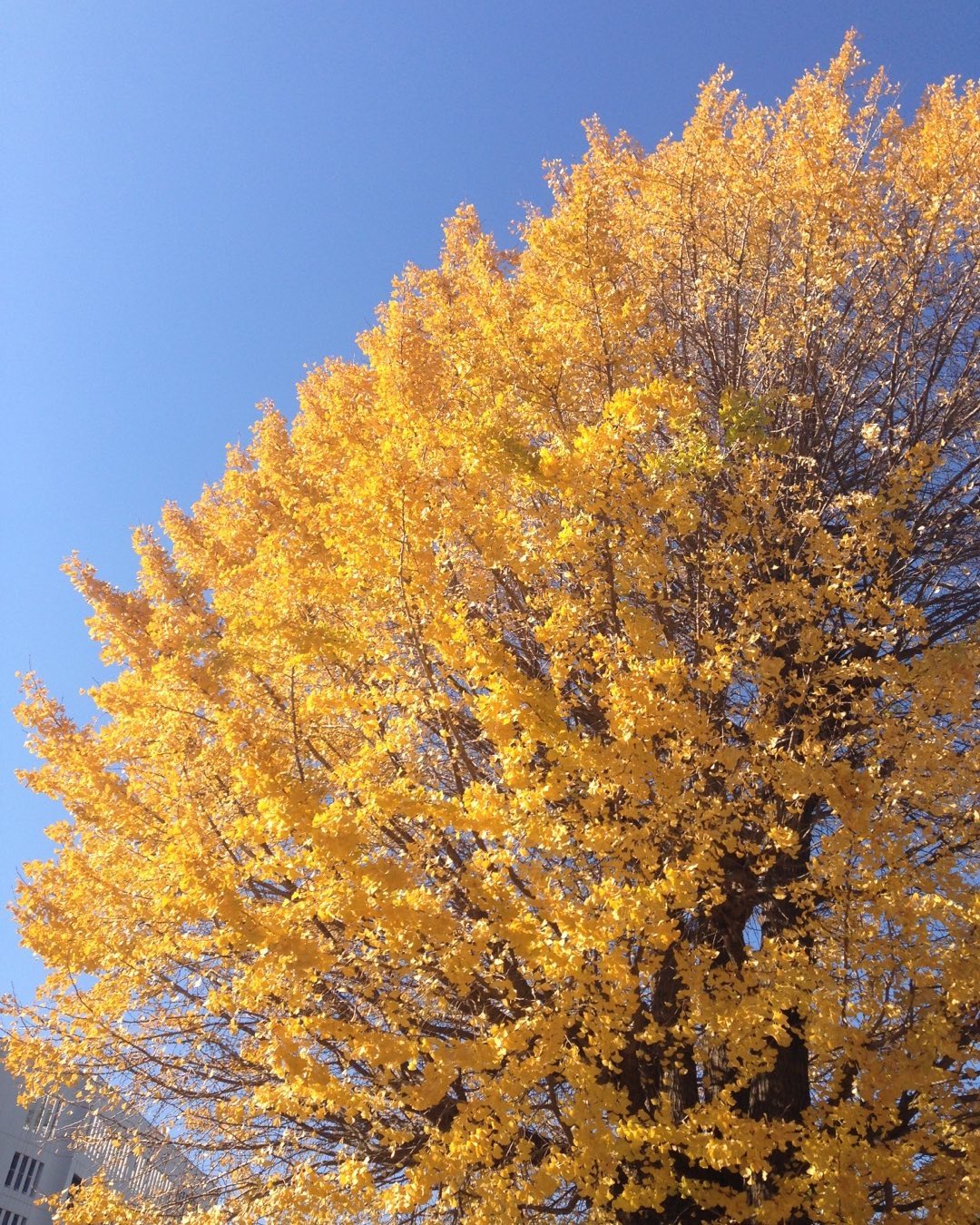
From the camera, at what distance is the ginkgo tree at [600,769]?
3.62 metres

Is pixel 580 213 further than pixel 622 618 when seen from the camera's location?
Yes

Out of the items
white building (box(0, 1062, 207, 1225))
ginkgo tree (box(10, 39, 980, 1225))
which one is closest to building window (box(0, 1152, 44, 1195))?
white building (box(0, 1062, 207, 1225))

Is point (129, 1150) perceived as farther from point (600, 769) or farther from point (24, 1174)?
point (24, 1174)

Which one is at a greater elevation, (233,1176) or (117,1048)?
(117,1048)

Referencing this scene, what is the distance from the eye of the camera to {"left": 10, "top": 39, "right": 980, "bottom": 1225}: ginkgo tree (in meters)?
3.62

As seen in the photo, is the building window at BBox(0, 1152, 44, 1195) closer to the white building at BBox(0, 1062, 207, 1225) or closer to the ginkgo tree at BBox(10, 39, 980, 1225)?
the white building at BBox(0, 1062, 207, 1225)

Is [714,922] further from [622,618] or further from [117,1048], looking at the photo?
[117,1048]

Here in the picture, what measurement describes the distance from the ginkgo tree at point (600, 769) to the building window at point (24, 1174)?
29011mm

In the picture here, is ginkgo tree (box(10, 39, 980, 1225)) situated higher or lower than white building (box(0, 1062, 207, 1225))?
higher

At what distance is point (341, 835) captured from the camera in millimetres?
3666

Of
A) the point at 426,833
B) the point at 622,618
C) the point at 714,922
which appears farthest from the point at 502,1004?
the point at 622,618

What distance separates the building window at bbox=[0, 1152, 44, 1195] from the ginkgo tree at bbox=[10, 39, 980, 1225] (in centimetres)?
2901

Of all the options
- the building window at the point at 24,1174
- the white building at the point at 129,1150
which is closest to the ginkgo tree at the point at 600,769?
the white building at the point at 129,1150

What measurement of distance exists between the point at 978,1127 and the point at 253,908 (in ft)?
11.6
